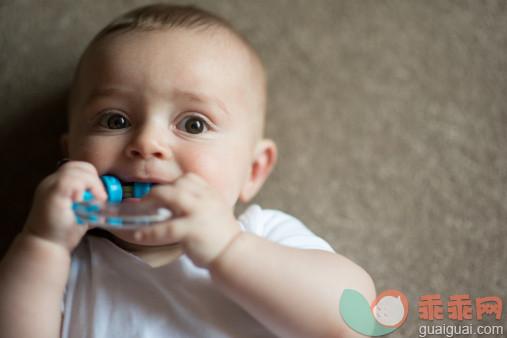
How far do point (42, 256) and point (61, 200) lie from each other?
0.10 meters

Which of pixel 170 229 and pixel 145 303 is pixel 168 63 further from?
pixel 145 303

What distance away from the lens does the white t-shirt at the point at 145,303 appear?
2.81 feet

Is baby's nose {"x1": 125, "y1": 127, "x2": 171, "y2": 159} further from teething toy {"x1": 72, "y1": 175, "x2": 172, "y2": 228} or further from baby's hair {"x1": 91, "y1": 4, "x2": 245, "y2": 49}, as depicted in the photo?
baby's hair {"x1": 91, "y1": 4, "x2": 245, "y2": 49}

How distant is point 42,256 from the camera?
0.79 metres

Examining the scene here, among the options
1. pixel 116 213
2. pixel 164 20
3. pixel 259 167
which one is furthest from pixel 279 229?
pixel 164 20

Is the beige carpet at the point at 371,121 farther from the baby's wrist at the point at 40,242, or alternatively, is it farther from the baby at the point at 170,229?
the baby's wrist at the point at 40,242

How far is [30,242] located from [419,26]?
1022mm

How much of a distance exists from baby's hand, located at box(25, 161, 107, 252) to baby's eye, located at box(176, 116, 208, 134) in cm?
18

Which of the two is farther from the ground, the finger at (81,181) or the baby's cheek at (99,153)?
the baby's cheek at (99,153)

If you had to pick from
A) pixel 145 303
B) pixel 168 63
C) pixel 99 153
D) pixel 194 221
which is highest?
pixel 168 63

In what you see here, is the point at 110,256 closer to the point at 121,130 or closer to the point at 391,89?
the point at 121,130

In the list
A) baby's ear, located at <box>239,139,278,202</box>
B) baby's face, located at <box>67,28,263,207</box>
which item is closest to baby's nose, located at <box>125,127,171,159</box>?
baby's face, located at <box>67,28,263,207</box>

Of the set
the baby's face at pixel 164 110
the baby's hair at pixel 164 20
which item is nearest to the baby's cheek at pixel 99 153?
the baby's face at pixel 164 110

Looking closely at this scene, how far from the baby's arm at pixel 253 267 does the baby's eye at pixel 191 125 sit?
130mm
